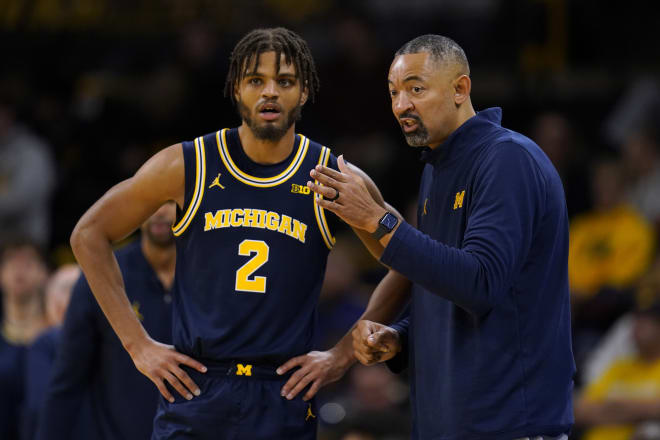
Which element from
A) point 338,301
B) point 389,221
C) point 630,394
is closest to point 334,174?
point 389,221

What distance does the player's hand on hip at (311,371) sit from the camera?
175 inches

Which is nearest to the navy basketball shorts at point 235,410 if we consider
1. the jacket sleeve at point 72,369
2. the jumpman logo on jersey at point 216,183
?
the jumpman logo on jersey at point 216,183

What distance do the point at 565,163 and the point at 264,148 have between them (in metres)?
5.83

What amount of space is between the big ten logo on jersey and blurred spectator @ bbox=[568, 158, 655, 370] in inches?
183

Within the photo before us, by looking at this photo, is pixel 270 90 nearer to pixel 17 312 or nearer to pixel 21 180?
pixel 17 312

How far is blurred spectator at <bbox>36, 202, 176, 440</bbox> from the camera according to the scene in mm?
5410

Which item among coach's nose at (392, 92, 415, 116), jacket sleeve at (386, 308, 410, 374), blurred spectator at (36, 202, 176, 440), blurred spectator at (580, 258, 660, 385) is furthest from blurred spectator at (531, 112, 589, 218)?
coach's nose at (392, 92, 415, 116)

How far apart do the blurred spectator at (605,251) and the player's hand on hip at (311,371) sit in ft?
14.4

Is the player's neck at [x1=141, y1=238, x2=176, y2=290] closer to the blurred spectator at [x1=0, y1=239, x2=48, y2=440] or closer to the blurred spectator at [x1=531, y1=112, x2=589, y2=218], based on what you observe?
the blurred spectator at [x1=0, y1=239, x2=48, y2=440]

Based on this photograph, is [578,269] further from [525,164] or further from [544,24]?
[525,164]

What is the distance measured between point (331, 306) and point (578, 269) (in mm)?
2168

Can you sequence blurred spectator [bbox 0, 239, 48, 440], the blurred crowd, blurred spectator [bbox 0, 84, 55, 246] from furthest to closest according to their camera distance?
blurred spectator [bbox 0, 84, 55, 246] → the blurred crowd → blurred spectator [bbox 0, 239, 48, 440]

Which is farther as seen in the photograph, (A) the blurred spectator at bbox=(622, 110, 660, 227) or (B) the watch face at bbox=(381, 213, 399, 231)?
(A) the blurred spectator at bbox=(622, 110, 660, 227)

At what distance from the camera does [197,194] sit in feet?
14.6
